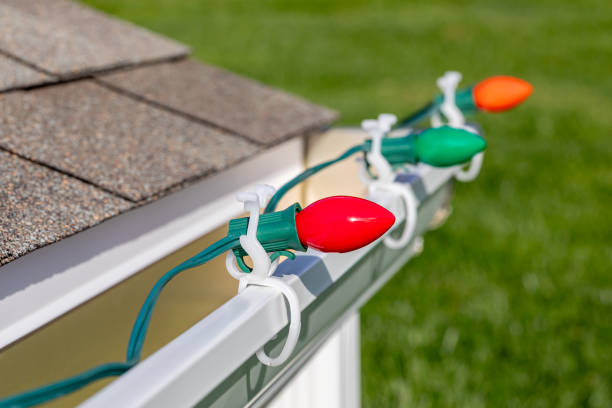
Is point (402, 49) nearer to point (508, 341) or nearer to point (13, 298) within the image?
point (508, 341)

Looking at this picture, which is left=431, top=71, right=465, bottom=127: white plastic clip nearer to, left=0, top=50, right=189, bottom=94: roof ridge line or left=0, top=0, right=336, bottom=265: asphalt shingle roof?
left=0, top=0, right=336, bottom=265: asphalt shingle roof

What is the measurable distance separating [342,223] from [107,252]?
459 millimetres

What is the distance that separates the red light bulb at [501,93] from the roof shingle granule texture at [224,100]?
427mm

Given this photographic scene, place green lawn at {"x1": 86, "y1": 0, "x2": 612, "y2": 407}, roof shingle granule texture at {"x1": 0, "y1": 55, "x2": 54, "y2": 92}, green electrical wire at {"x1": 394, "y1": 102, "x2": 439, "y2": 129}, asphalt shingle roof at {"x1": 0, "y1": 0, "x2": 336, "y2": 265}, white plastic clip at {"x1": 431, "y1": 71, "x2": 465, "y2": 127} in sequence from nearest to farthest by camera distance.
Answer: asphalt shingle roof at {"x1": 0, "y1": 0, "x2": 336, "y2": 265} → roof shingle granule texture at {"x1": 0, "y1": 55, "x2": 54, "y2": 92} → white plastic clip at {"x1": 431, "y1": 71, "x2": 465, "y2": 127} → green electrical wire at {"x1": 394, "y1": 102, "x2": 439, "y2": 129} → green lawn at {"x1": 86, "y1": 0, "x2": 612, "y2": 407}

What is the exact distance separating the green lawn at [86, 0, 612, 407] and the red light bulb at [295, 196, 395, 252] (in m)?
Answer: 2.40

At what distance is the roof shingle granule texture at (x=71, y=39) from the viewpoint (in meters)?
1.32

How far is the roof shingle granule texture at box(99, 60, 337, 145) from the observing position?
1.39 m

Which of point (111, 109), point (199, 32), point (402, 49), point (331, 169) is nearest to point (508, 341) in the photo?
point (331, 169)

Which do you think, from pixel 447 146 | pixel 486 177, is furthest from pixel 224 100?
pixel 486 177

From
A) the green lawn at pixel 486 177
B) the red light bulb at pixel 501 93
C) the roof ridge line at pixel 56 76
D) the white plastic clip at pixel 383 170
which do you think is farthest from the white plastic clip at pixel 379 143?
the green lawn at pixel 486 177

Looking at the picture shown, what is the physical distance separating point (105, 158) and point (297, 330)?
0.53 metres

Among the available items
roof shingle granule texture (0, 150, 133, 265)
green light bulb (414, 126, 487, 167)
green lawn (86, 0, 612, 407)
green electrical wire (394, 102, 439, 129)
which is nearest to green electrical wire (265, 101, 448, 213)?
green electrical wire (394, 102, 439, 129)

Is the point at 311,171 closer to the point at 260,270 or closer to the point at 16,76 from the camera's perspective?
the point at 260,270

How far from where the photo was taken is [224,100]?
153 centimetres
